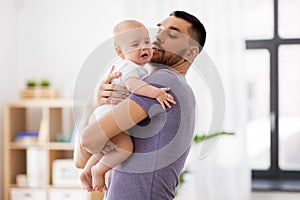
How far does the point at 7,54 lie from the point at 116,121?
2964 millimetres

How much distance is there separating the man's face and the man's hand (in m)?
0.12

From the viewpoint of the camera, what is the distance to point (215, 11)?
3.67 metres

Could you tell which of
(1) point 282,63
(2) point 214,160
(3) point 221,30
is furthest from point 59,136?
(1) point 282,63

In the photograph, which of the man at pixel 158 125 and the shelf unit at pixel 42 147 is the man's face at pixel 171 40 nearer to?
the man at pixel 158 125

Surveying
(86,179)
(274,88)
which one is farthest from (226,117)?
(86,179)

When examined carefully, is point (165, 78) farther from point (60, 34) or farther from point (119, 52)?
point (60, 34)

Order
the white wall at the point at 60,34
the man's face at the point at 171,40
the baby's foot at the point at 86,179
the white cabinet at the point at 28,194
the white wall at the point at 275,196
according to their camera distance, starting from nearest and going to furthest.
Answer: the man's face at the point at 171,40
the baby's foot at the point at 86,179
the white wall at the point at 275,196
the white cabinet at the point at 28,194
the white wall at the point at 60,34

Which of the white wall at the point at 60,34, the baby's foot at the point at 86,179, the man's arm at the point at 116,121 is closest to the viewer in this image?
the man's arm at the point at 116,121

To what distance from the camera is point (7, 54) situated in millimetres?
3996

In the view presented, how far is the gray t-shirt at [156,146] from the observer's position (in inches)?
50.1

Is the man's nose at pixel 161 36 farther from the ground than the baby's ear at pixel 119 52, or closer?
farther from the ground

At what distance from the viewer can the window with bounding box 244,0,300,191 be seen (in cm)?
379

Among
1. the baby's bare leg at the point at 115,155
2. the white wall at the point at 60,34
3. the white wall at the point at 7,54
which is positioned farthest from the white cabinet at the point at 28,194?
the baby's bare leg at the point at 115,155

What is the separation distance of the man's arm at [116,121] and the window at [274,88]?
106 inches
